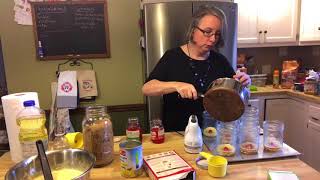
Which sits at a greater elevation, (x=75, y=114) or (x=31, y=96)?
(x=31, y=96)

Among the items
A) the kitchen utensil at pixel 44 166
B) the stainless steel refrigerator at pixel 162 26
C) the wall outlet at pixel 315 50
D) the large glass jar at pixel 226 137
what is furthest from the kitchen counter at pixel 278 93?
the kitchen utensil at pixel 44 166

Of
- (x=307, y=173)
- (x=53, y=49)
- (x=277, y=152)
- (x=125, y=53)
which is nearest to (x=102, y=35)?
(x=125, y=53)

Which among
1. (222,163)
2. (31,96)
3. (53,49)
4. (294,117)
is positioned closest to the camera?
(222,163)

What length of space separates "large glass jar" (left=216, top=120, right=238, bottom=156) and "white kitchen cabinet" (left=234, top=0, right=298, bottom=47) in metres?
1.94

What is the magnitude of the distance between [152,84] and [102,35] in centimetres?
123

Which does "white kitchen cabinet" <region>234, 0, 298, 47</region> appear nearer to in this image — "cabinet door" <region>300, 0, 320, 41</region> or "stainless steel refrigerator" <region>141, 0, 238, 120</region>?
"cabinet door" <region>300, 0, 320, 41</region>

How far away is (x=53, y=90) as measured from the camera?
2621 millimetres

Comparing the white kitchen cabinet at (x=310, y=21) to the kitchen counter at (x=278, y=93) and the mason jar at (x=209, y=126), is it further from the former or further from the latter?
the mason jar at (x=209, y=126)

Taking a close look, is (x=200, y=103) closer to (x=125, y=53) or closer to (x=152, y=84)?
(x=152, y=84)

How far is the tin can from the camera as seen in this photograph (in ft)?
3.29

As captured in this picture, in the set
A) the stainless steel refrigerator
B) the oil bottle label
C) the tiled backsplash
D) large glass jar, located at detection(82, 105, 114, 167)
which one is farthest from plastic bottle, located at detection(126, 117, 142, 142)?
the tiled backsplash

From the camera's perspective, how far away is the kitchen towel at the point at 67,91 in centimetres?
253

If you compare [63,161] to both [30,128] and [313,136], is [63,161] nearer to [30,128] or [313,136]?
[30,128]

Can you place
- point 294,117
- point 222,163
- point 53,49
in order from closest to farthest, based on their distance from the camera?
1. point 222,163
2. point 53,49
3. point 294,117
